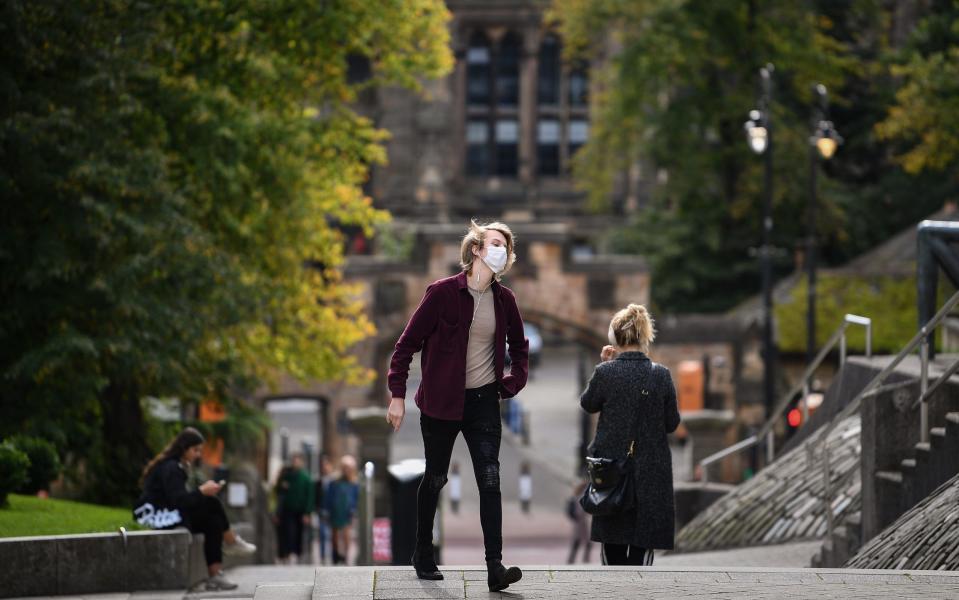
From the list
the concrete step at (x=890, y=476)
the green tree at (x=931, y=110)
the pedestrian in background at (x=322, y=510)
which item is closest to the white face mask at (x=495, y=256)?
the concrete step at (x=890, y=476)

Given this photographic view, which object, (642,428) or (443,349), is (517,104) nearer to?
(642,428)

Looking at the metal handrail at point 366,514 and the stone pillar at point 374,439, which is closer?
the metal handrail at point 366,514

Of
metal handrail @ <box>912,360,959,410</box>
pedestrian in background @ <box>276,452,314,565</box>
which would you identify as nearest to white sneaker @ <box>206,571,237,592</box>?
metal handrail @ <box>912,360,959,410</box>

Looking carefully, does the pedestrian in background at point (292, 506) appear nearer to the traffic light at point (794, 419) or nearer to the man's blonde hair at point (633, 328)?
the traffic light at point (794, 419)

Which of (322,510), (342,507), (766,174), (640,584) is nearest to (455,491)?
(766,174)

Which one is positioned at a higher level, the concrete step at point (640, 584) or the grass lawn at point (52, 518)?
the concrete step at point (640, 584)

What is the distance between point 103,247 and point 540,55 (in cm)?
4491

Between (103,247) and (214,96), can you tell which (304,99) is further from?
(103,247)

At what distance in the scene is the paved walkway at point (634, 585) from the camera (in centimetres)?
855

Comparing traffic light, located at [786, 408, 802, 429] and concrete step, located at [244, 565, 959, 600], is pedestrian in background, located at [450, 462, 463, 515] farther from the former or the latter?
concrete step, located at [244, 565, 959, 600]

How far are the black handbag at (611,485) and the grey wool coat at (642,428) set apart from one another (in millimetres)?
34

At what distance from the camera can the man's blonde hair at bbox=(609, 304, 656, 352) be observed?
9.61 meters

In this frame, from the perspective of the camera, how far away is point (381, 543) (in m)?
20.4

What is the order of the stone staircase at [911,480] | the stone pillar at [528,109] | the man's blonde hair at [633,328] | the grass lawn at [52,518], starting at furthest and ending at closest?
the stone pillar at [528,109] → the grass lawn at [52,518] → the stone staircase at [911,480] → the man's blonde hair at [633,328]
